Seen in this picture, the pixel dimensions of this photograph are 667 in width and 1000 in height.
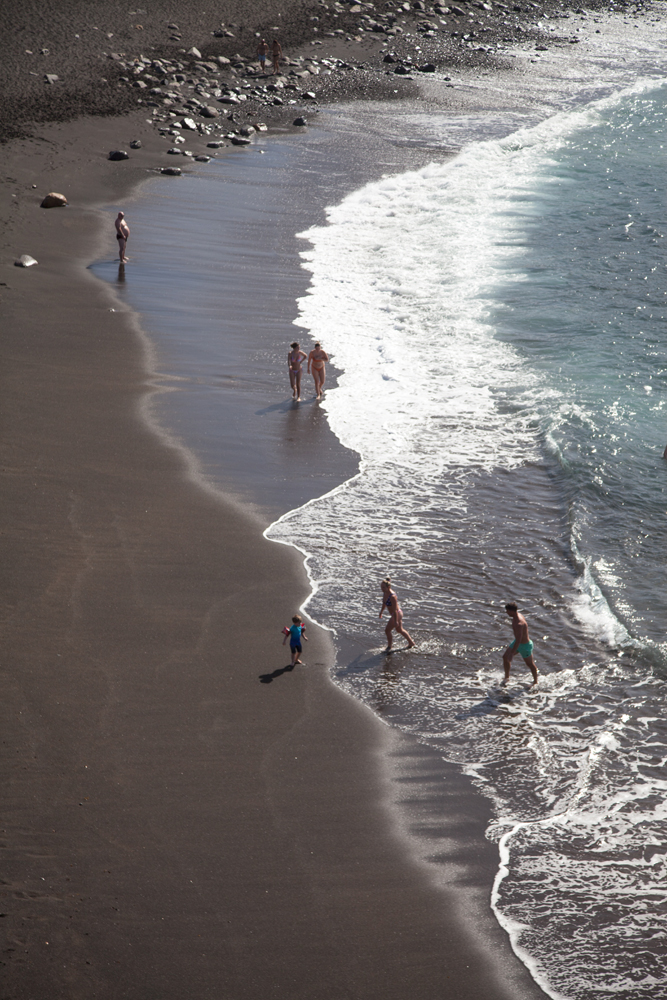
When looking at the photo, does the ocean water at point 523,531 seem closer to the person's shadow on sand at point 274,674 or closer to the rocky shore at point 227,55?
the person's shadow on sand at point 274,674

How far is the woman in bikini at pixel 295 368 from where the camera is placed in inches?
729

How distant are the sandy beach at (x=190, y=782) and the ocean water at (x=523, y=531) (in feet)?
2.14

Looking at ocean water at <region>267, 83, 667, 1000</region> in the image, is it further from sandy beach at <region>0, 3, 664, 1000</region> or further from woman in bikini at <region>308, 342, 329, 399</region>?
sandy beach at <region>0, 3, 664, 1000</region>

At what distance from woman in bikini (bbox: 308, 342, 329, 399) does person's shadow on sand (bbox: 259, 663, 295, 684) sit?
28.8 feet

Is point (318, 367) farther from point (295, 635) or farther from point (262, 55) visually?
point (262, 55)

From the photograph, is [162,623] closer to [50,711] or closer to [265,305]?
[50,711]

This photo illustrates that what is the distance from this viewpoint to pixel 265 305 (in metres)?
23.0

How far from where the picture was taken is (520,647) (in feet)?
38.3

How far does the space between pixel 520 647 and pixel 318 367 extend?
919 cm

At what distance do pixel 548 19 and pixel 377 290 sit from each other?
160 ft

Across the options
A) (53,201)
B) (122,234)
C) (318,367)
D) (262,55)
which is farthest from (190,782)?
(262,55)

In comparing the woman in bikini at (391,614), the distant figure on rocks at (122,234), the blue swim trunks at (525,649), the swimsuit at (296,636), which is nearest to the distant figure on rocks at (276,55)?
the distant figure on rocks at (122,234)

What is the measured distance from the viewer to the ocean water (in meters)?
9.24

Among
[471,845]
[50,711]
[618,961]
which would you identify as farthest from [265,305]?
[618,961]
